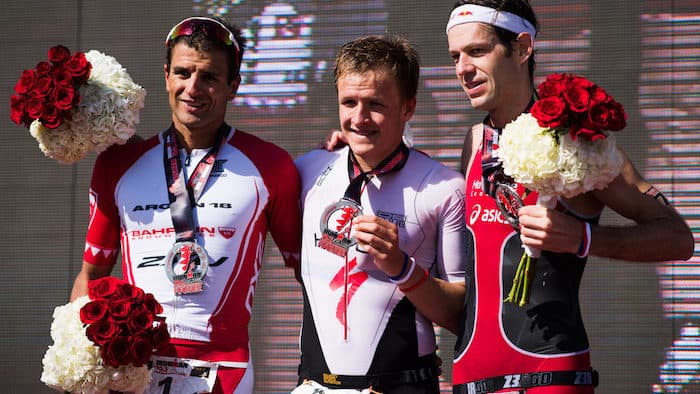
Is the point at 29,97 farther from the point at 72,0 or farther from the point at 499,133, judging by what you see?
the point at 72,0

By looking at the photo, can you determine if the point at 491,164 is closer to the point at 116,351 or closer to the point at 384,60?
the point at 384,60

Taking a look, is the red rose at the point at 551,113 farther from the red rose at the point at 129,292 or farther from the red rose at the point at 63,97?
the red rose at the point at 63,97

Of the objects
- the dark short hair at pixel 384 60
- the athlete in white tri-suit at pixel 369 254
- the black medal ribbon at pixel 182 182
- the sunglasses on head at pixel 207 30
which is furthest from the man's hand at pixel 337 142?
the sunglasses on head at pixel 207 30

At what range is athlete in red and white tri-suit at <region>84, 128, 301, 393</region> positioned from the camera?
3.00 metres

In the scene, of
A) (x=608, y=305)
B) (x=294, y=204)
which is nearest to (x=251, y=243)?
(x=294, y=204)

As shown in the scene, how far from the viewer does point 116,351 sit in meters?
2.72

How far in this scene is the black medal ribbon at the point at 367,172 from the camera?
3.01 metres

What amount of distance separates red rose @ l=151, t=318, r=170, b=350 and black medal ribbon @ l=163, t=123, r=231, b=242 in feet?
1.07

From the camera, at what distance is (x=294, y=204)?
3170mm

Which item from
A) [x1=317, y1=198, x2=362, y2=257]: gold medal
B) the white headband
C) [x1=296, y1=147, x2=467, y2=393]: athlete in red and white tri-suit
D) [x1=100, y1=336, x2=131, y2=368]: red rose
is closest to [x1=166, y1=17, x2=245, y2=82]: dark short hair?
[x1=296, y1=147, x2=467, y2=393]: athlete in red and white tri-suit

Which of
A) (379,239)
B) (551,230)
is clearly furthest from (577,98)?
(379,239)

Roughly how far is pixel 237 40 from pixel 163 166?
0.52 m

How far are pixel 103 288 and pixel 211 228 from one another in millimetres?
405

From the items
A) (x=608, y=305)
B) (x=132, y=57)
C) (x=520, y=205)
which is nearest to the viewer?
(x=520, y=205)
